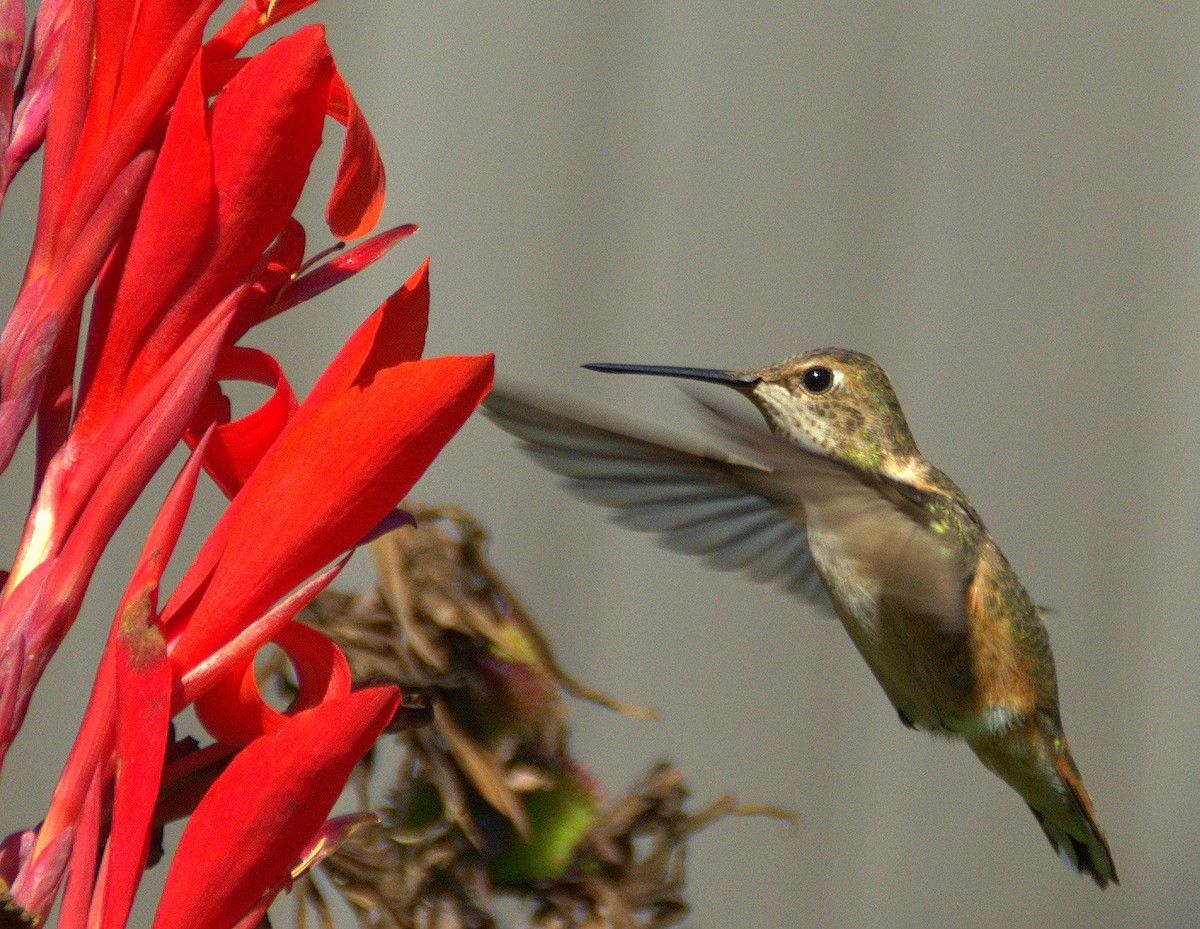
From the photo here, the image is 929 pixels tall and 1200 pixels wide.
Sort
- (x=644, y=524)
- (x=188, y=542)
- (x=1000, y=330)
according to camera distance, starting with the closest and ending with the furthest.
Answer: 1. (x=644, y=524)
2. (x=188, y=542)
3. (x=1000, y=330)

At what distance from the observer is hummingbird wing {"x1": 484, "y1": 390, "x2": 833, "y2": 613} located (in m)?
0.66

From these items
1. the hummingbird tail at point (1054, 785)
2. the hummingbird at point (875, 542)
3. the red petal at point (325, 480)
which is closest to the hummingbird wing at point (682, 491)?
the hummingbird at point (875, 542)

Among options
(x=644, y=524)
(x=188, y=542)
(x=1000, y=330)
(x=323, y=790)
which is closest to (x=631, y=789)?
(x=644, y=524)

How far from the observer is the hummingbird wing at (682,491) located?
2.18 ft

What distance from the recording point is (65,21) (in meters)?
0.35

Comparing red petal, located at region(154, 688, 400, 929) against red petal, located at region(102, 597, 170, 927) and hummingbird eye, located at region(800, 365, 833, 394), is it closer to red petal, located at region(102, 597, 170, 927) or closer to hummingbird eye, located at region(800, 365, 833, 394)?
red petal, located at region(102, 597, 170, 927)

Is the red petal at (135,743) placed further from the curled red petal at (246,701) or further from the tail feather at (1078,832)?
the tail feather at (1078,832)

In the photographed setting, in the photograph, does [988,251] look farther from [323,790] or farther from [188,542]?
[323,790]

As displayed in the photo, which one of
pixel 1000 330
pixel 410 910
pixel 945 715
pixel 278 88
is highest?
pixel 1000 330

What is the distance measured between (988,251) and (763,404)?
803mm

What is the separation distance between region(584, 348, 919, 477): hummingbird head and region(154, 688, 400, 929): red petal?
1.84 feet

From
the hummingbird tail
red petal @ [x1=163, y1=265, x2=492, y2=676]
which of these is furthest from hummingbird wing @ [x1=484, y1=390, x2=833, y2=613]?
red petal @ [x1=163, y1=265, x2=492, y2=676]

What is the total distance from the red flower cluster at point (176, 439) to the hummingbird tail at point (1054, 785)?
70cm

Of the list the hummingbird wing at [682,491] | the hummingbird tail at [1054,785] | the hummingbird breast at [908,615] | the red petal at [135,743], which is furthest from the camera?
the hummingbird tail at [1054,785]
